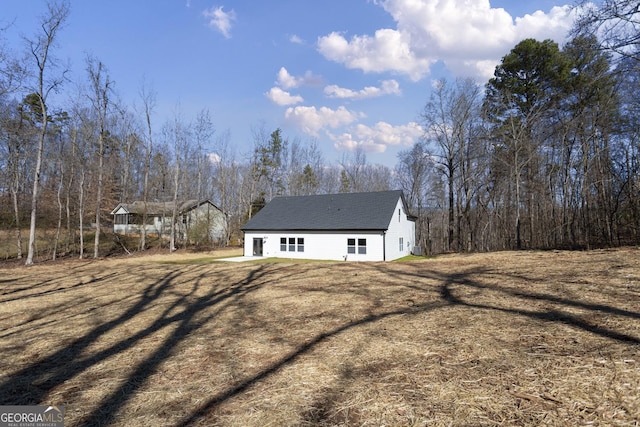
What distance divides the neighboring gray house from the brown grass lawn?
25320 mm

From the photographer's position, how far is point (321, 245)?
24031mm

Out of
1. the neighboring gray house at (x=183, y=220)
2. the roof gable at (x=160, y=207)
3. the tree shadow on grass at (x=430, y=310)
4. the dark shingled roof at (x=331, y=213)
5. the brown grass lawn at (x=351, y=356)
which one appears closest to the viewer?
the brown grass lawn at (x=351, y=356)

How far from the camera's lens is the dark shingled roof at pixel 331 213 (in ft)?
76.6

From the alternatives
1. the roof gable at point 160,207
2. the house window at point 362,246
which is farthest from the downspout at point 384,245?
the roof gable at point 160,207

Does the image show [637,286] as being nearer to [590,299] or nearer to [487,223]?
[590,299]

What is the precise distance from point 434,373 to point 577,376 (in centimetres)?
129

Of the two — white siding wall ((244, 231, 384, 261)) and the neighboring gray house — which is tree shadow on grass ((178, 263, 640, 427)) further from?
the neighboring gray house

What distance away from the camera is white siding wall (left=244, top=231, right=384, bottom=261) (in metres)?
22.3

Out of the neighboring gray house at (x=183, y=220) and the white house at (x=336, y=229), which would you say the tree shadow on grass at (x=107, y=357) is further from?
the neighboring gray house at (x=183, y=220)

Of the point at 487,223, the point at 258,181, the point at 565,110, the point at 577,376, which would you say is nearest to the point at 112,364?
the point at 577,376

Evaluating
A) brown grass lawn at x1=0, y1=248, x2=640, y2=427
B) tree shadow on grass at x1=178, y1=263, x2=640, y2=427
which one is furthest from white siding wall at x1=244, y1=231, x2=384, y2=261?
brown grass lawn at x1=0, y1=248, x2=640, y2=427

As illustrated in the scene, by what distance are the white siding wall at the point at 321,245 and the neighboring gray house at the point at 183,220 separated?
8646 millimetres

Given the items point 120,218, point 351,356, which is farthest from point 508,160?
point 120,218

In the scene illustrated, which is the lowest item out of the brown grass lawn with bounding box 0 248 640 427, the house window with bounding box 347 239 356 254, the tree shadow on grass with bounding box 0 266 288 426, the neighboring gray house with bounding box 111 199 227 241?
the tree shadow on grass with bounding box 0 266 288 426
